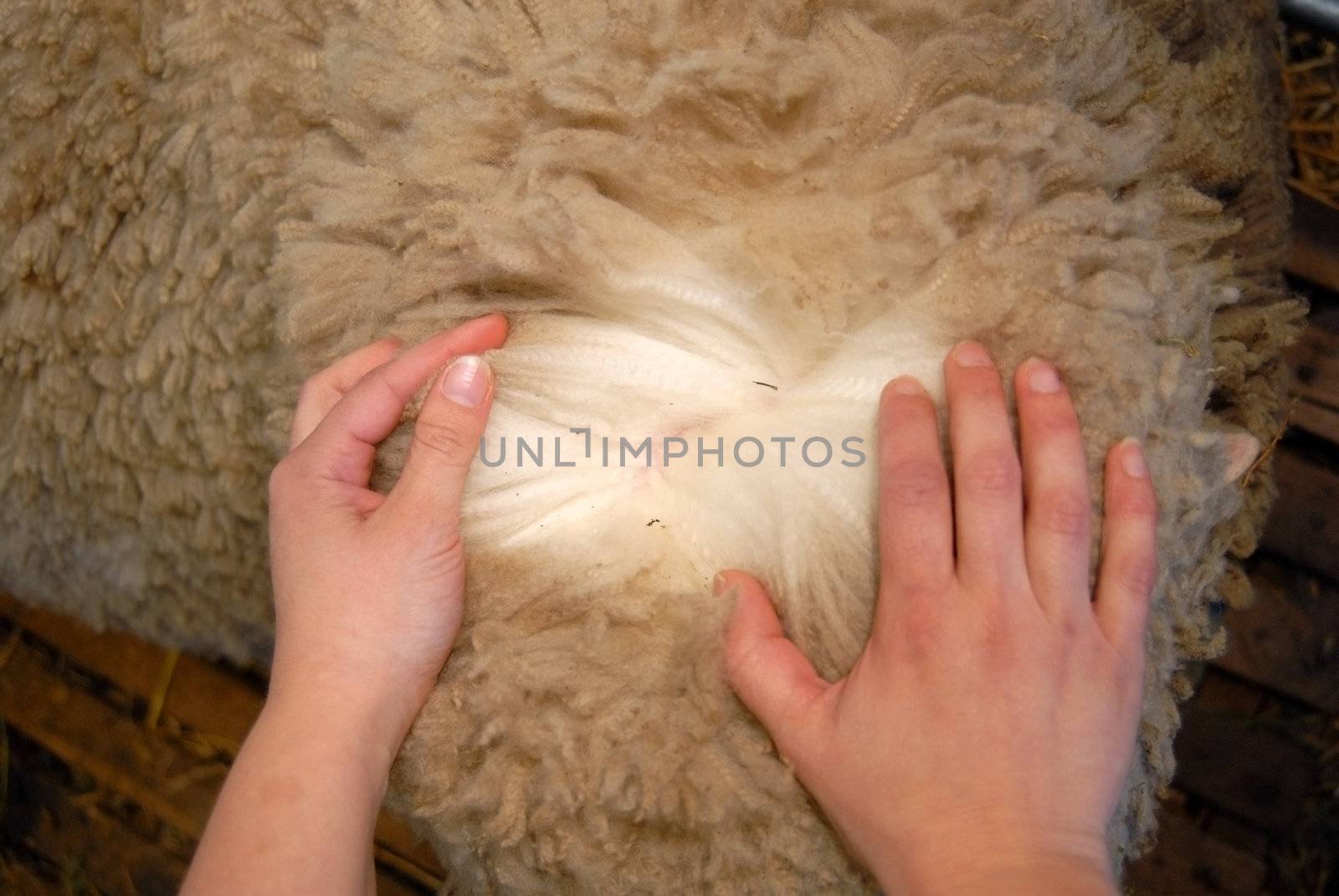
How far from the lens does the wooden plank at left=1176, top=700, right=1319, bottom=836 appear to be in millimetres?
1379

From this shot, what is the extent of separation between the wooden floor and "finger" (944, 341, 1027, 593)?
848 mm

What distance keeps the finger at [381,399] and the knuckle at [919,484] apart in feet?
0.93

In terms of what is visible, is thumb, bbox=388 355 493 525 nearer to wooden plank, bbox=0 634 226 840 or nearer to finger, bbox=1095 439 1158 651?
finger, bbox=1095 439 1158 651

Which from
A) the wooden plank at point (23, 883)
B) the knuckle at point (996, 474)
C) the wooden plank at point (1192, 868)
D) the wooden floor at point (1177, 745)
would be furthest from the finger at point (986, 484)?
the wooden plank at point (23, 883)

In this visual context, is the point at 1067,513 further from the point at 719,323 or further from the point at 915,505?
the point at 719,323

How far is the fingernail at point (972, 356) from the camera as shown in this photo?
0.64 metres

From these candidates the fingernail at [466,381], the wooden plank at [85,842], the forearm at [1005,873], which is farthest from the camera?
the wooden plank at [85,842]

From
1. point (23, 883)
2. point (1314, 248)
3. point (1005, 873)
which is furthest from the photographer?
point (23, 883)

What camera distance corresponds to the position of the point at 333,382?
2.47 feet

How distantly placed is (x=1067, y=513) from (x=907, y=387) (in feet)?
0.40

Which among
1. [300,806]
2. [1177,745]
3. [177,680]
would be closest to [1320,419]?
[1177,745]

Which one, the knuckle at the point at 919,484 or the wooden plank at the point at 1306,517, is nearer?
the knuckle at the point at 919,484

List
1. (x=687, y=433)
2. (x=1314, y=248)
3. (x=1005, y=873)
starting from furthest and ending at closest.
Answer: (x=1314, y=248) < (x=687, y=433) < (x=1005, y=873)

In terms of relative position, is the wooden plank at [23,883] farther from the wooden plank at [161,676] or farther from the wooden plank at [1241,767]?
the wooden plank at [1241,767]
